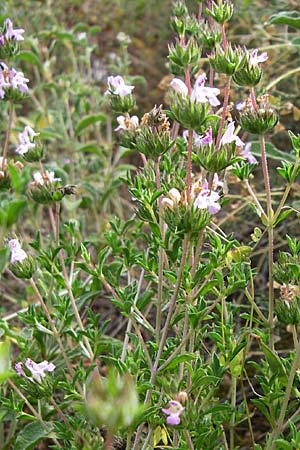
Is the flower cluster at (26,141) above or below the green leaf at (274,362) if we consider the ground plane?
above

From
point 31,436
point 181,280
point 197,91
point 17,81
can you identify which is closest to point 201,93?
point 197,91

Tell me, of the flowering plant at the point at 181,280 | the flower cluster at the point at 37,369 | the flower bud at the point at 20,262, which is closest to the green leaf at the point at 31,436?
the flowering plant at the point at 181,280

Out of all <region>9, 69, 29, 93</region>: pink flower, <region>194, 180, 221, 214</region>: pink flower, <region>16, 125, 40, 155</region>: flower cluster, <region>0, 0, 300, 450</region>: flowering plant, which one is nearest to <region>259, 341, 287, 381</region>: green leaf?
<region>0, 0, 300, 450</region>: flowering plant

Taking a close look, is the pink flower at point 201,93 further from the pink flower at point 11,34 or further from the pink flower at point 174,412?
the pink flower at point 11,34

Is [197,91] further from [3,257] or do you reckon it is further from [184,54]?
[3,257]

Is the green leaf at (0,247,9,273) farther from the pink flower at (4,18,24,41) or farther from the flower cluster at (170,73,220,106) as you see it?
the pink flower at (4,18,24,41)

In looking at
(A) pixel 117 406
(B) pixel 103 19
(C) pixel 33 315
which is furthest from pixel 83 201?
(B) pixel 103 19
